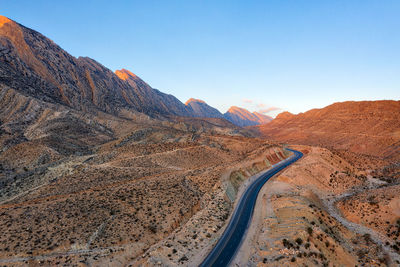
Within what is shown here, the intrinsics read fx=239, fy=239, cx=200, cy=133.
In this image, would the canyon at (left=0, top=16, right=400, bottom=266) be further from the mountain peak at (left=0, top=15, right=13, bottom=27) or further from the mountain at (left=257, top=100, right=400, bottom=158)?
the mountain peak at (left=0, top=15, right=13, bottom=27)

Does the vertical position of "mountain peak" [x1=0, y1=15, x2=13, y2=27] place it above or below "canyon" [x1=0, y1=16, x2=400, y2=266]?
above

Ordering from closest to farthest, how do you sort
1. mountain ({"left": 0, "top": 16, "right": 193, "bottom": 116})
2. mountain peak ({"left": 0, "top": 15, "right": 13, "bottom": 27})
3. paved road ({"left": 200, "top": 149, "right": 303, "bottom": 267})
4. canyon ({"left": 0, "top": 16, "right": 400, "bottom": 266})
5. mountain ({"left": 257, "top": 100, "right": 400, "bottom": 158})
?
paved road ({"left": 200, "top": 149, "right": 303, "bottom": 267}) → canyon ({"left": 0, "top": 16, "right": 400, "bottom": 266}) → mountain ({"left": 0, "top": 16, "right": 193, "bottom": 116}) → mountain ({"left": 257, "top": 100, "right": 400, "bottom": 158}) → mountain peak ({"left": 0, "top": 15, "right": 13, "bottom": 27})

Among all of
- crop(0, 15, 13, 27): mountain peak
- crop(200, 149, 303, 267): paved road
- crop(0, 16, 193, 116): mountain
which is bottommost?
crop(200, 149, 303, 267): paved road

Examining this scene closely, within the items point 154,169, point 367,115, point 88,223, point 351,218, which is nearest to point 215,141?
point 154,169

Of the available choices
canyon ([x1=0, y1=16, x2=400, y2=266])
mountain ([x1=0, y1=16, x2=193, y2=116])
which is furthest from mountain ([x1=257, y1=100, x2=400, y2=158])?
mountain ([x1=0, y1=16, x2=193, y2=116])

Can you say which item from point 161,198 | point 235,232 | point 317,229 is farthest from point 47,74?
point 317,229

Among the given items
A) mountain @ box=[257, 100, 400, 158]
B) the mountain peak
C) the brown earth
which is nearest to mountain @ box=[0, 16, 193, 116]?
the mountain peak

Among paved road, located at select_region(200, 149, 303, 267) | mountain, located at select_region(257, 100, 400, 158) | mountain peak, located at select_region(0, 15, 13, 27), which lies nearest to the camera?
paved road, located at select_region(200, 149, 303, 267)

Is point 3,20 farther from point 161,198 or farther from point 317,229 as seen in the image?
point 317,229

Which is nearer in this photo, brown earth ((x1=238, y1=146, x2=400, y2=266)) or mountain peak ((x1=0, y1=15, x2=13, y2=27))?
brown earth ((x1=238, y1=146, x2=400, y2=266))

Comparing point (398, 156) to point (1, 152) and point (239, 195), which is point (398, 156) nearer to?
point (239, 195)
